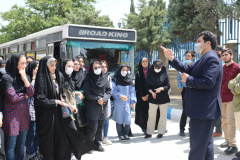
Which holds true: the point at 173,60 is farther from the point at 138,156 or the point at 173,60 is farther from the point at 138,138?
the point at 138,138

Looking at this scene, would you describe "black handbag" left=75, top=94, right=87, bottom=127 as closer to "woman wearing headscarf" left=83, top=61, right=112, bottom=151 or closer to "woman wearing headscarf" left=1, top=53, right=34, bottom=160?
"woman wearing headscarf" left=83, top=61, right=112, bottom=151

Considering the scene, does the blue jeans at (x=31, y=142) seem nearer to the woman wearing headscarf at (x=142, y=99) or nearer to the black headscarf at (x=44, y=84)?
the black headscarf at (x=44, y=84)

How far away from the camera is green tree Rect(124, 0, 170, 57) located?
60.9 feet

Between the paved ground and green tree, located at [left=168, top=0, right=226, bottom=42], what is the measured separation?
725 cm

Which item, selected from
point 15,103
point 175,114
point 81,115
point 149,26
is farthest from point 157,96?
point 149,26

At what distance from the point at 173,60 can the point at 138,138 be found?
3303 millimetres

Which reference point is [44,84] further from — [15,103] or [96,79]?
[96,79]

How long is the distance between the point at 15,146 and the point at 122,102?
8.92 ft

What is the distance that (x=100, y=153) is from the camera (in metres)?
5.35

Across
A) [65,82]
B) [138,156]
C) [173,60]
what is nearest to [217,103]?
[173,60]

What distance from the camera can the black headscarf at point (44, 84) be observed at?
4.14m

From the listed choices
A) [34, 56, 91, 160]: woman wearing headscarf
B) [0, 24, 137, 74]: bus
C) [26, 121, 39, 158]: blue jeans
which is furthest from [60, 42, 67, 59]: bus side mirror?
[34, 56, 91, 160]: woman wearing headscarf

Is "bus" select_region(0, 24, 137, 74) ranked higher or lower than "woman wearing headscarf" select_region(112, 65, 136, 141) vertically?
higher

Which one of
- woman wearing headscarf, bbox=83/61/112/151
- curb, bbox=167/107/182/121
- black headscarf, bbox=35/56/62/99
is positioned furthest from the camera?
curb, bbox=167/107/182/121
